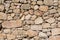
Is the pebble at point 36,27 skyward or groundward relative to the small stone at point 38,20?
groundward

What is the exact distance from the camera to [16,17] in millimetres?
2910

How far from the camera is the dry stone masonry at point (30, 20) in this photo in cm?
283

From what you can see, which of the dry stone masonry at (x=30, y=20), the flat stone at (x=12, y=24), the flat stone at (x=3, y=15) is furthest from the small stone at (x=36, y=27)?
the flat stone at (x=3, y=15)

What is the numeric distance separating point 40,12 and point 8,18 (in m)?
0.54

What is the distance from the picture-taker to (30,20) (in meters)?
2.89

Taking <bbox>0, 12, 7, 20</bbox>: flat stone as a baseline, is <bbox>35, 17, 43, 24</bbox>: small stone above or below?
below

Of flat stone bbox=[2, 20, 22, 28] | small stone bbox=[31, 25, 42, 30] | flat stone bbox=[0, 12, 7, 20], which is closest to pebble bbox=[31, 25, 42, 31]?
small stone bbox=[31, 25, 42, 30]

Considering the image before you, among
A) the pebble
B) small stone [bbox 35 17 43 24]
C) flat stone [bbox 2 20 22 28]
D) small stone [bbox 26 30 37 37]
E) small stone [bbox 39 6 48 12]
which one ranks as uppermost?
small stone [bbox 39 6 48 12]

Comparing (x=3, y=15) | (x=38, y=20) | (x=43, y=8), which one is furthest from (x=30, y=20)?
(x=3, y=15)

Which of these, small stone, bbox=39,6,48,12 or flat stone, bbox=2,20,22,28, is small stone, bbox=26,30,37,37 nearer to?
flat stone, bbox=2,20,22,28

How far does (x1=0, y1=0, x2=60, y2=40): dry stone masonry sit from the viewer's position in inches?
111

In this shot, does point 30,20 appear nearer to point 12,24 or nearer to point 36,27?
point 36,27

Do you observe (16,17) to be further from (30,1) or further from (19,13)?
(30,1)

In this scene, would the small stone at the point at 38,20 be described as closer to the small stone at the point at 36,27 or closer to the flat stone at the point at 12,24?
the small stone at the point at 36,27
